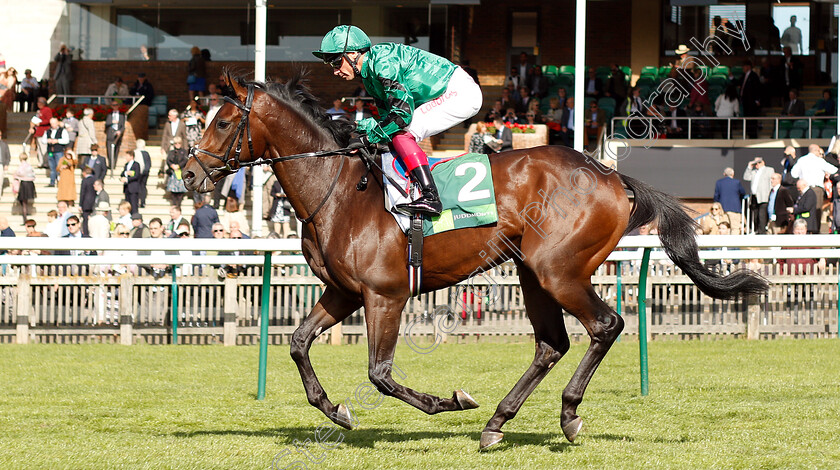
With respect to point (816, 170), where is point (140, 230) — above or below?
below

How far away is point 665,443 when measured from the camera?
4508 millimetres

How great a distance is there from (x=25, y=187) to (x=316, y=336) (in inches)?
457

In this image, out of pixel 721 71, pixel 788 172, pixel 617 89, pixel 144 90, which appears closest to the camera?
pixel 788 172

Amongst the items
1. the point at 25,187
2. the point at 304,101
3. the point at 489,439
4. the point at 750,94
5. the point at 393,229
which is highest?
the point at 750,94

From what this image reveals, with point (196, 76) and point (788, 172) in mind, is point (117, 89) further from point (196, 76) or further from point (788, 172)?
point (788, 172)

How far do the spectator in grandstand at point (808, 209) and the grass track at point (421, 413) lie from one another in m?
3.30

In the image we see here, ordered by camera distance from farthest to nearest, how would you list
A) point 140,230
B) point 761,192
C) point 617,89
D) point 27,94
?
point 27,94
point 617,89
point 761,192
point 140,230

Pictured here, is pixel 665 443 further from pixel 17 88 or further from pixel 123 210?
pixel 17 88

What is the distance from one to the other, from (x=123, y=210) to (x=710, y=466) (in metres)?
9.65

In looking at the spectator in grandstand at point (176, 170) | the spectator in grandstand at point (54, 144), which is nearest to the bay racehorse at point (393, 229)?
the spectator in grandstand at point (176, 170)

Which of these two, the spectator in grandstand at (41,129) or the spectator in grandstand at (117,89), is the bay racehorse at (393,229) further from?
the spectator in grandstand at (117,89)

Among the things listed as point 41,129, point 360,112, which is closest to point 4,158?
point 41,129

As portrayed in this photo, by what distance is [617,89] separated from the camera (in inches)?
663

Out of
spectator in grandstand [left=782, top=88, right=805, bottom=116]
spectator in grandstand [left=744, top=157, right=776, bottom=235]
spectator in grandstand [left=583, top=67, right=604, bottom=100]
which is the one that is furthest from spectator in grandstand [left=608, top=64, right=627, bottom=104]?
spectator in grandstand [left=744, top=157, right=776, bottom=235]
